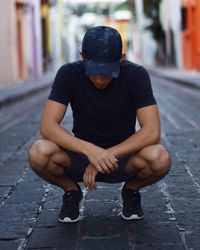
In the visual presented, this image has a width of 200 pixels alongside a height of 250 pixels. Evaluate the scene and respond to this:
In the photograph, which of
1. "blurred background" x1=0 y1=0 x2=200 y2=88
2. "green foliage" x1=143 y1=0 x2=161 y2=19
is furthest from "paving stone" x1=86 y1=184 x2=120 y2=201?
"green foliage" x1=143 y1=0 x2=161 y2=19

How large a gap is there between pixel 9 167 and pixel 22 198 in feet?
5.19

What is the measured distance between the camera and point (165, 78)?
2861 centimetres

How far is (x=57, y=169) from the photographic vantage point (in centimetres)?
431

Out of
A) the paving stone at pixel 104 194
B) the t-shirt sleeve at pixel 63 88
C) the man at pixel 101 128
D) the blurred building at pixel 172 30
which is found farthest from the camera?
the blurred building at pixel 172 30

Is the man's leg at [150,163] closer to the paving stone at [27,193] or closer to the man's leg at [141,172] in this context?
the man's leg at [141,172]

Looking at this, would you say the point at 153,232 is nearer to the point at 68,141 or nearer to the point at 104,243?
the point at 104,243

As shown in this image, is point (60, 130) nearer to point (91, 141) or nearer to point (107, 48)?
point (91, 141)

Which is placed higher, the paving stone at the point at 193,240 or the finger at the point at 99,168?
the finger at the point at 99,168

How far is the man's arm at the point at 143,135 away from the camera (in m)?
4.20

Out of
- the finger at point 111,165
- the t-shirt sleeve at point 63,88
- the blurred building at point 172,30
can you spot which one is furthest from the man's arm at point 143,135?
the blurred building at point 172,30

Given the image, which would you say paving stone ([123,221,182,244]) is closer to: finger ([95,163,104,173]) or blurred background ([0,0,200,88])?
finger ([95,163,104,173])

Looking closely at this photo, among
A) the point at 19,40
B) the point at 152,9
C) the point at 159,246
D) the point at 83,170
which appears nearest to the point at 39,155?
the point at 83,170

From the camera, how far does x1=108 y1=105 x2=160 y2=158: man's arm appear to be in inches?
165

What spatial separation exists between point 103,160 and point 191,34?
94.4ft
